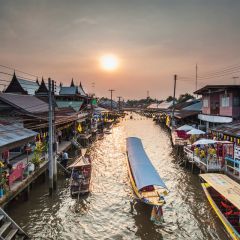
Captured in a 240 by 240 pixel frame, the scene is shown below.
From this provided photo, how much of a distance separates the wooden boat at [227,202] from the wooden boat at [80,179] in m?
8.45

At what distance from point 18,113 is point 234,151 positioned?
19.7 m

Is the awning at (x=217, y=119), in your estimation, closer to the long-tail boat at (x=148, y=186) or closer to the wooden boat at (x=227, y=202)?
the long-tail boat at (x=148, y=186)

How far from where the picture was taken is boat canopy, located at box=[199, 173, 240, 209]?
490 inches

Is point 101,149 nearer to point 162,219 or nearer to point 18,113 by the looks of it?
point 18,113

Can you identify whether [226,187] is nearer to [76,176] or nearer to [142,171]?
[142,171]

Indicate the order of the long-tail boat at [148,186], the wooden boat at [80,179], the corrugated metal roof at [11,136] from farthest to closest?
the wooden boat at [80,179] → the corrugated metal roof at [11,136] → the long-tail boat at [148,186]

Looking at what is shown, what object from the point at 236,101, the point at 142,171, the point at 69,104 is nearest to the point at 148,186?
the point at 142,171

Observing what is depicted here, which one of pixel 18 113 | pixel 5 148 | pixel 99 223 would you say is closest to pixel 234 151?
pixel 99 223

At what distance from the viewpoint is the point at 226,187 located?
1428cm

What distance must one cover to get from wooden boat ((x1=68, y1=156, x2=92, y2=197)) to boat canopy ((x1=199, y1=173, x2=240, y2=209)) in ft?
27.7

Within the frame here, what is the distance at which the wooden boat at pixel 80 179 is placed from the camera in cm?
1872

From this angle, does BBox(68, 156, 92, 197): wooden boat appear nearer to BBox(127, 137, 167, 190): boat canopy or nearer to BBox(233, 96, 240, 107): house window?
BBox(127, 137, 167, 190): boat canopy

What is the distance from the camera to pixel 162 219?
14906mm

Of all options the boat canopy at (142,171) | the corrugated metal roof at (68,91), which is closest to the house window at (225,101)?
the boat canopy at (142,171)
